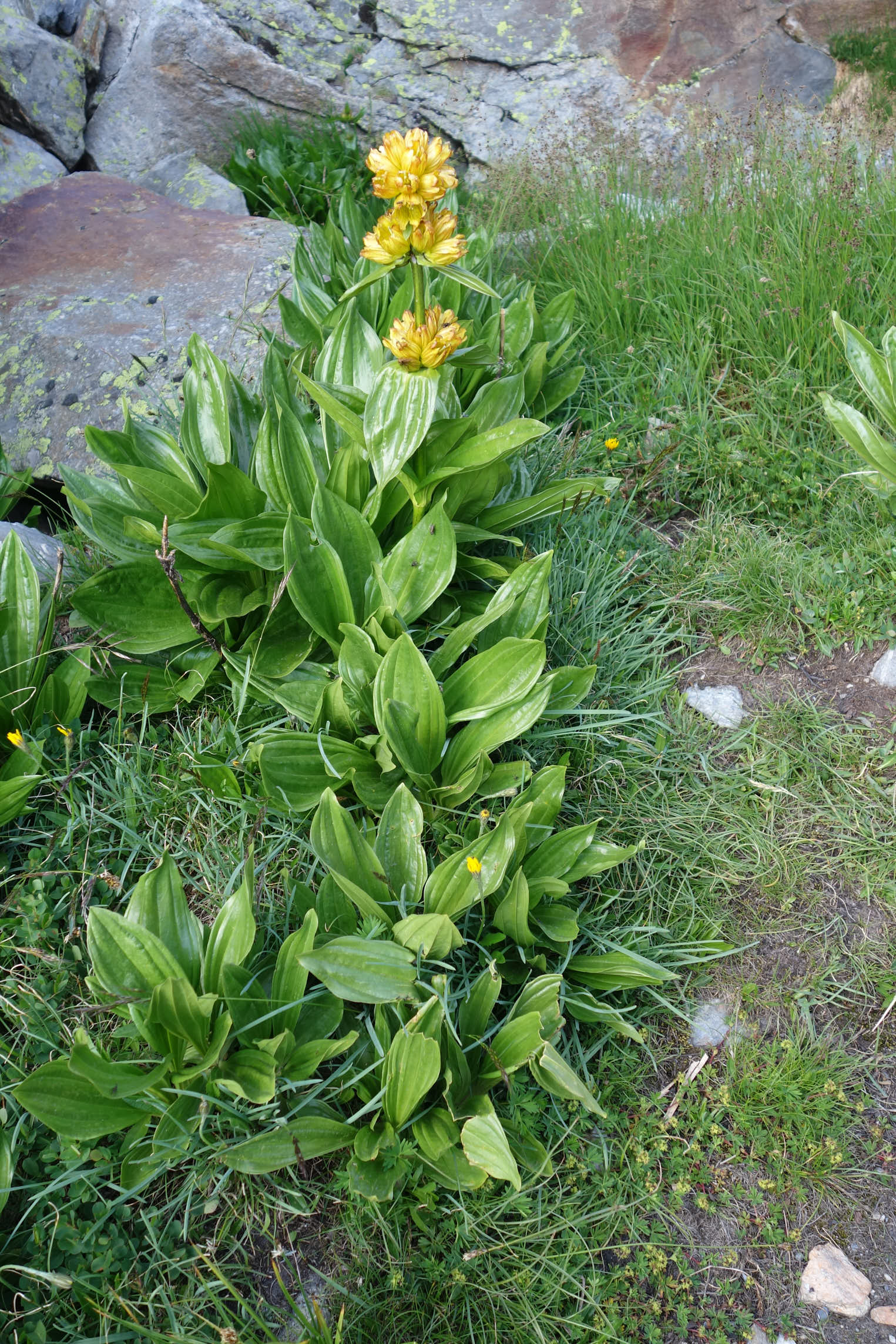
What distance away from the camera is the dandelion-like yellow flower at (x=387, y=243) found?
217cm

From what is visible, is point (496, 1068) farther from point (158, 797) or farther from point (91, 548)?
point (91, 548)

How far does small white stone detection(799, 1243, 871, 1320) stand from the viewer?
6.06 feet

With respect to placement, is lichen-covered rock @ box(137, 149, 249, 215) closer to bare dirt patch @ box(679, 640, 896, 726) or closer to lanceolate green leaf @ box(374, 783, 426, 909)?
bare dirt patch @ box(679, 640, 896, 726)

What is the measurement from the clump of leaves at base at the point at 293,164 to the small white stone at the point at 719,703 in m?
3.59

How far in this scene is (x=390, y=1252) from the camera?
179cm

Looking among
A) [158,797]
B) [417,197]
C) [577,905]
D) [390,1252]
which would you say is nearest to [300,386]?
[417,197]

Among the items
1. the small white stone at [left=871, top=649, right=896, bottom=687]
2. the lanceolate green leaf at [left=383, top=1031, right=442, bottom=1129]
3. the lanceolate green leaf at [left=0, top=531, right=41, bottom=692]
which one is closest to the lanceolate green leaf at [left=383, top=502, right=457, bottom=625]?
the lanceolate green leaf at [left=0, top=531, right=41, bottom=692]

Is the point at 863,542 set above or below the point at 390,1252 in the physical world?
above

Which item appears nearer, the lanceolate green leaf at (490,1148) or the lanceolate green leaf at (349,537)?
the lanceolate green leaf at (490,1148)

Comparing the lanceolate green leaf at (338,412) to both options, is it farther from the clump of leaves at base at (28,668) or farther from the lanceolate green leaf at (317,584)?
the clump of leaves at base at (28,668)

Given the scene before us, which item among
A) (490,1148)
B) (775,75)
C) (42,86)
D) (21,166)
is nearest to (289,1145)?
(490,1148)

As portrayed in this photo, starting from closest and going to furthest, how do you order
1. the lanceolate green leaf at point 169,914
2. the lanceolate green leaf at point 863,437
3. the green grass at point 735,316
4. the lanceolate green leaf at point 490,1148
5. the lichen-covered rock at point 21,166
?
the lanceolate green leaf at point 490,1148 → the lanceolate green leaf at point 169,914 → the lanceolate green leaf at point 863,437 → the green grass at point 735,316 → the lichen-covered rock at point 21,166

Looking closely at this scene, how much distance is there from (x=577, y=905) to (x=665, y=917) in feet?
0.77

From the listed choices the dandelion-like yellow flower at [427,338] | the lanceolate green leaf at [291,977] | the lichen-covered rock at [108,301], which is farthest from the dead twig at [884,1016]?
the lichen-covered rock at [108,301]
